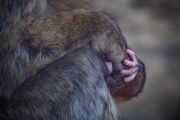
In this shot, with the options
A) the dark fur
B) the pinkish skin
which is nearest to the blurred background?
the pinkish skin

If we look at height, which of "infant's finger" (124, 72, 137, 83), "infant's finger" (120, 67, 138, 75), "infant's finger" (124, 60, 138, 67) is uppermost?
"infant's finger" (124, 60, 138, 67)

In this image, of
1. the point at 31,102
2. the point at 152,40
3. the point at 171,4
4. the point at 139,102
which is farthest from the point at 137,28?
the point at 31,102

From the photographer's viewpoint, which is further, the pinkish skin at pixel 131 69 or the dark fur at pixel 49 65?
the pinkish skin at pixel 131 69

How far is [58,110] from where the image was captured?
5.54 ft

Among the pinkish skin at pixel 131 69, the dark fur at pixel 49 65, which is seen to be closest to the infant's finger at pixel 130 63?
the pinkish skin at pixel 131 69

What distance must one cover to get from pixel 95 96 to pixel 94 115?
0.09 meters

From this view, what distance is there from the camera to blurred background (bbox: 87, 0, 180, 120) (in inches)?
72.5

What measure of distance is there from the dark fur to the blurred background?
15 centimetres

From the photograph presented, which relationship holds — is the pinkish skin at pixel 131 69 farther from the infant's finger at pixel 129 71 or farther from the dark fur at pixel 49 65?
the dark fur at pixel 49 65

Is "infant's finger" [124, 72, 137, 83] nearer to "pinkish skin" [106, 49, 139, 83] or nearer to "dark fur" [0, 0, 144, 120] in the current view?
"pinkish skin" [106, 49, 139, 83]

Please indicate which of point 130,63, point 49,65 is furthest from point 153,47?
point 49,65

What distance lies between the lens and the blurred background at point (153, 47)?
1841mm

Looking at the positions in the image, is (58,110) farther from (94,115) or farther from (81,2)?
(81,2)

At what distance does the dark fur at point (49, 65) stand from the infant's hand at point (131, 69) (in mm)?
114
